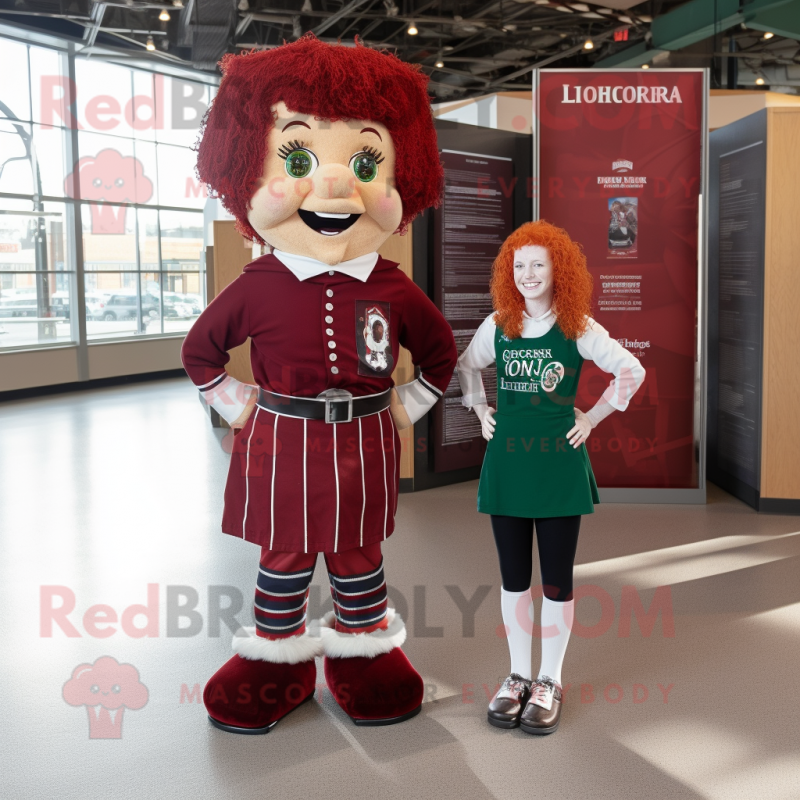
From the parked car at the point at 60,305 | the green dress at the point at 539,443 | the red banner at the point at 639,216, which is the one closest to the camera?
the green dress at the point at 539,443

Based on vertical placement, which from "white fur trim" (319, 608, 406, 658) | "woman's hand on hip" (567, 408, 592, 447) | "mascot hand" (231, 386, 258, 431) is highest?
"mascot hand" (231, 386, 258, 431)

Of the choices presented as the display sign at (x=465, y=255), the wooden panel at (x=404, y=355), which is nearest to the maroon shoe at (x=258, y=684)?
the wooden panel at (x=404, y=355)

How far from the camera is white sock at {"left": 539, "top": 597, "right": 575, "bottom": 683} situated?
2.40 meters

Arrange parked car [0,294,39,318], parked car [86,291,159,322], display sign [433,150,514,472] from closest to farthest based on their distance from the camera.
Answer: display sign [433,150,514,472]
parked car [0,294,39,318]
parked car [86,291,159,322]

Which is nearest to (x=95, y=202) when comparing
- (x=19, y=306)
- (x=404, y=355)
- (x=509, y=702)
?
(x=19, y=306)

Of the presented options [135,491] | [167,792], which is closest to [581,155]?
[135,491]

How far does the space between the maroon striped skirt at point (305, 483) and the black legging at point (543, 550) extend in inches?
15.4

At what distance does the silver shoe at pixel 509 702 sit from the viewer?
2443mm

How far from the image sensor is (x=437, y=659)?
9.58 feet

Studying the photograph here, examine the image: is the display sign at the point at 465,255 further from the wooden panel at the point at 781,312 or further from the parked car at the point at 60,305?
the parked car at the point at 60,305

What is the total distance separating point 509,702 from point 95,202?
10.5 m

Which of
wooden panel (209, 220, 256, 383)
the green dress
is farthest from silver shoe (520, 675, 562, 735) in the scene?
wooden panel (209, 220, 256, 383)

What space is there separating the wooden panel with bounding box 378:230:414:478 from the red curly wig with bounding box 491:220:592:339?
252cm

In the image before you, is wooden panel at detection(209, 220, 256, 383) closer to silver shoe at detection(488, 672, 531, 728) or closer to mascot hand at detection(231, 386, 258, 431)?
mascot hand at detection(231, 386, 258, 431)
